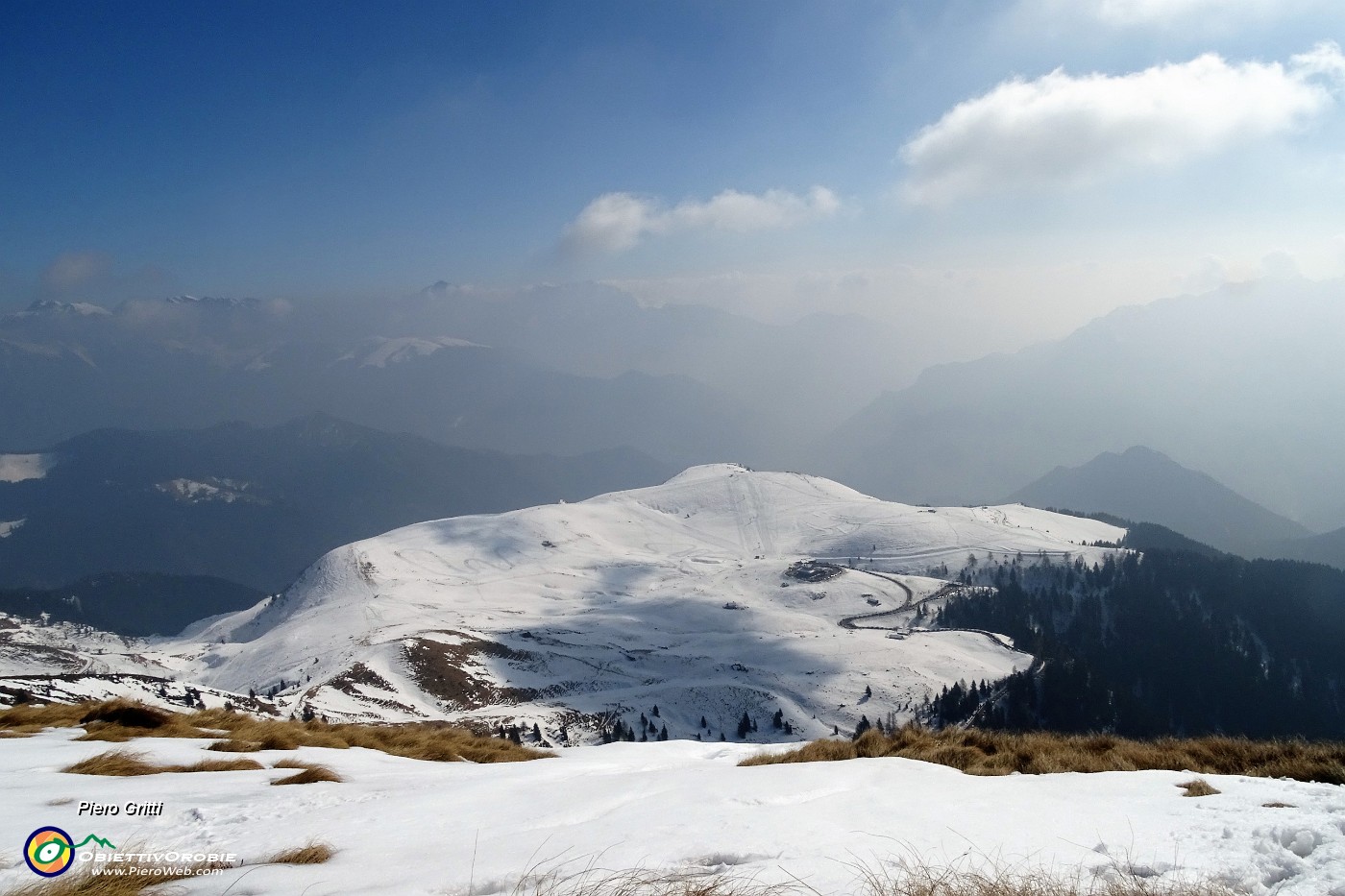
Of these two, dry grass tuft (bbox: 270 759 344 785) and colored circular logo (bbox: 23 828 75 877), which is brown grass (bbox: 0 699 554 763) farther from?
colored circular logo (bbox: 23 828 75 877)

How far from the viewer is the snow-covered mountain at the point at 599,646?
97.2 meters

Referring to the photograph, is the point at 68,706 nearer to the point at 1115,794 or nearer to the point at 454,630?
the point at 1115,794

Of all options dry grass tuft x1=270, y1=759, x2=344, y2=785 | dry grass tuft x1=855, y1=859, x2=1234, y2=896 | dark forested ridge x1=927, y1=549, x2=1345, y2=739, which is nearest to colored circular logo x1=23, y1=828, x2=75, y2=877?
dry grass tuft x1=270, y1=759, x2=344, y2=785

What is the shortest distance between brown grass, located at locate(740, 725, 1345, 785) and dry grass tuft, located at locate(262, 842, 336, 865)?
699 centimetres

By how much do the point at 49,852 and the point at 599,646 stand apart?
5164 inches

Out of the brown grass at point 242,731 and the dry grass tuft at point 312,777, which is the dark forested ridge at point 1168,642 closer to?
the brown grass at point 242,731

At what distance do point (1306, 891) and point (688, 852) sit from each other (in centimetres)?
356

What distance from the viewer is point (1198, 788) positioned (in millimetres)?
6391

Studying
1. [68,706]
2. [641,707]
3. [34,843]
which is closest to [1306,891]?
[34,843]

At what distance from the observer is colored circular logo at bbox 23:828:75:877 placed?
405 cm

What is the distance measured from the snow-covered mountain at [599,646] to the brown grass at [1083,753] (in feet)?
263

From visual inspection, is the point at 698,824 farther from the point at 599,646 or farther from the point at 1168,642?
the point at 1168,642

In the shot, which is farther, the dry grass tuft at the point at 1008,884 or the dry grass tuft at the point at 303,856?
the dry grass tuft at the point at 303,856

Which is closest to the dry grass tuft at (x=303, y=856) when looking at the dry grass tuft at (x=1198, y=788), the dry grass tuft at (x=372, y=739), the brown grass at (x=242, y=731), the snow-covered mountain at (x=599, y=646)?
the brown grass at (x=242, y=731)
